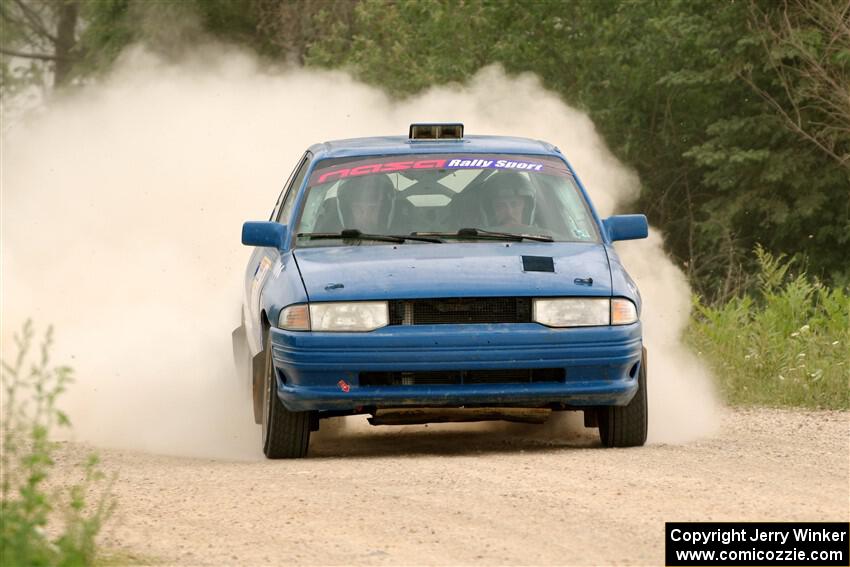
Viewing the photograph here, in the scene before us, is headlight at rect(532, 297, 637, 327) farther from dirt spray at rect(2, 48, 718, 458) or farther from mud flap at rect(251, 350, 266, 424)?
mud flap at rect(251, 350, 266, 424)

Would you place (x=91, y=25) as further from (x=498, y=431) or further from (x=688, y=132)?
(x=498, y=431)

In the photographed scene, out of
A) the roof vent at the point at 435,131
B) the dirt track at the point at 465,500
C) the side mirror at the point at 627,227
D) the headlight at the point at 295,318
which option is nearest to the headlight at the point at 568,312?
the dirt track at the point at 465,500

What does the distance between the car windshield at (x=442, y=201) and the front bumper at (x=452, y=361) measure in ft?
3.47

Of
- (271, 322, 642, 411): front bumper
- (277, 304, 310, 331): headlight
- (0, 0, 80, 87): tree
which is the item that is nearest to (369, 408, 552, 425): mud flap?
(271, 322, 642, 411): front bumper

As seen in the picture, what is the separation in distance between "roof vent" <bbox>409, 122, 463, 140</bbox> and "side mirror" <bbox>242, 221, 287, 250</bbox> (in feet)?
4.22

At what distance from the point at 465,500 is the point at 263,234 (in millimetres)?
2920

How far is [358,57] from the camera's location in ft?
103

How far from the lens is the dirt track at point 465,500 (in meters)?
6.33

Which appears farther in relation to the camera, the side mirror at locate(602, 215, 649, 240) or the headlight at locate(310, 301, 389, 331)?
the side mirror at locate(602, 215, 649, 240)

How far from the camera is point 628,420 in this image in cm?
904

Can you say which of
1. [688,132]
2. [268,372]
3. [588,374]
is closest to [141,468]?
[268,372]
